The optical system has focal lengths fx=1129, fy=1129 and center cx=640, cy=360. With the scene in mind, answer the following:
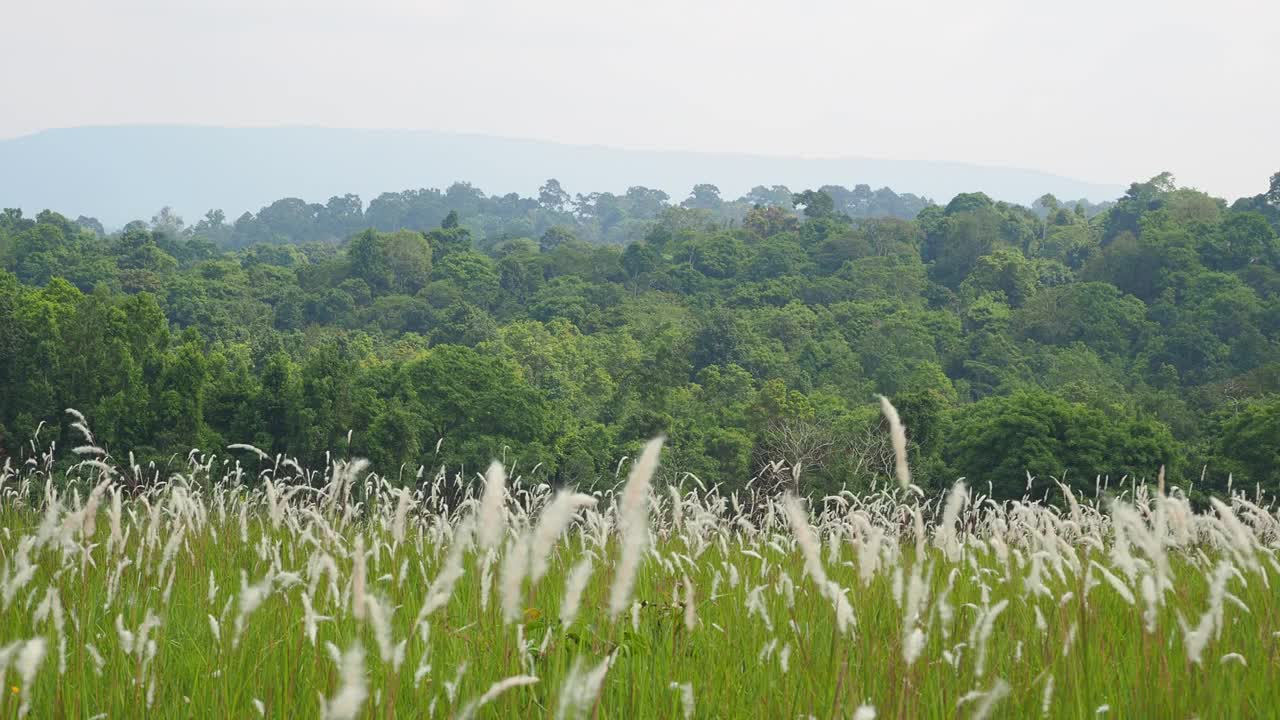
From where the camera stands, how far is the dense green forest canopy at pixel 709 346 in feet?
111

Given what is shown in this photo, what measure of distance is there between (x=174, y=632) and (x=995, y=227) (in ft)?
364

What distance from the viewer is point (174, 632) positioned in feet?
13.8

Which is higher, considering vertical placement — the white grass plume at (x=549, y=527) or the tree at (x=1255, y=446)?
the white grass plume at (x=549, y=527)

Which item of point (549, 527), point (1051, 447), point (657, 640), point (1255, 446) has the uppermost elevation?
point (549, 527)

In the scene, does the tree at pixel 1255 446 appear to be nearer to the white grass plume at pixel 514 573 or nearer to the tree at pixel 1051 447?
the tree at pixel 1051 447

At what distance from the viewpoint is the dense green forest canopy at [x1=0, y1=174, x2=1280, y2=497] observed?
33.9m

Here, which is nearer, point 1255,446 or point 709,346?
point 1255,446

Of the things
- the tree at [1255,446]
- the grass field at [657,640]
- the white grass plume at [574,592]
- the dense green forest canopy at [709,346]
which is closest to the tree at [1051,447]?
the dense green forest canopy at [709,346]

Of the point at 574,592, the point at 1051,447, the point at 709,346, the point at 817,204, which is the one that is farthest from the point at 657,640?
the point at 817,204

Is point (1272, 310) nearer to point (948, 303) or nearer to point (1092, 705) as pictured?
point (948, 303)

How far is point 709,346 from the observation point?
75.6 meters

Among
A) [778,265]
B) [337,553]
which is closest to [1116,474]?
[337,553]

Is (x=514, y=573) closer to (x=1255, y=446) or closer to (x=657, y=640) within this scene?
(x=657, y=640)

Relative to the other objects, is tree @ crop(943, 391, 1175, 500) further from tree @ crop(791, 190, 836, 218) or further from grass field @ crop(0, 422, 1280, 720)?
tree @ crop(791, 190, 836, 218)
